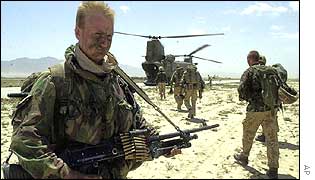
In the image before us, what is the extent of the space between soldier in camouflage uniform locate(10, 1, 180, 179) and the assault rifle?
4 centimetres

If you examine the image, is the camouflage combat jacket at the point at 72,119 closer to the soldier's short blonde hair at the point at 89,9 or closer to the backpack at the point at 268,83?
the soldier's short blonde hair at the point at 89,9

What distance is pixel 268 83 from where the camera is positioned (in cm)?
616

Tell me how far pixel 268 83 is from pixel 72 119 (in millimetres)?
4693

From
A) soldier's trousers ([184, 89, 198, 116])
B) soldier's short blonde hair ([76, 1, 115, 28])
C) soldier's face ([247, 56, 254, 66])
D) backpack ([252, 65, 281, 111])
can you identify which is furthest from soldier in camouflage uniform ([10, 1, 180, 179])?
soldier's trousers ([184, 89, 198, 116])

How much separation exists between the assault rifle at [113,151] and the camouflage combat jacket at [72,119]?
0.05 meters

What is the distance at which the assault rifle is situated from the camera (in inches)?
79.9

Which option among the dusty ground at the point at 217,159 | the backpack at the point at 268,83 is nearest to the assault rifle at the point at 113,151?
the dusty ground at the point at 217,159

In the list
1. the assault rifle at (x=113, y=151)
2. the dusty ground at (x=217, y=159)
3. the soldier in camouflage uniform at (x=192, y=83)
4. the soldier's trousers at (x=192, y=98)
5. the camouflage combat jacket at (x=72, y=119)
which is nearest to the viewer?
the camouflage combat jacket at (x=72, y=119)

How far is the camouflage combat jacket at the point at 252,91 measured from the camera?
6.32 m

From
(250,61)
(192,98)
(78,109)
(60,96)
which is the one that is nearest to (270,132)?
(250,61)

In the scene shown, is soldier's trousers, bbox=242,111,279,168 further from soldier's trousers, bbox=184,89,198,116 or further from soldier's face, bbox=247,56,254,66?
soldier's trousers, bbox=184,89,198,116

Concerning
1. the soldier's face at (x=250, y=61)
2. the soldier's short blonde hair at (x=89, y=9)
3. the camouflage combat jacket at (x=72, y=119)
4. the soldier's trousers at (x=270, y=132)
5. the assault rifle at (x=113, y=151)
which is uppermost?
the soldier's short blonde hair at (x=89, y=9)

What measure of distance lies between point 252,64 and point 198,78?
20.1 ft
